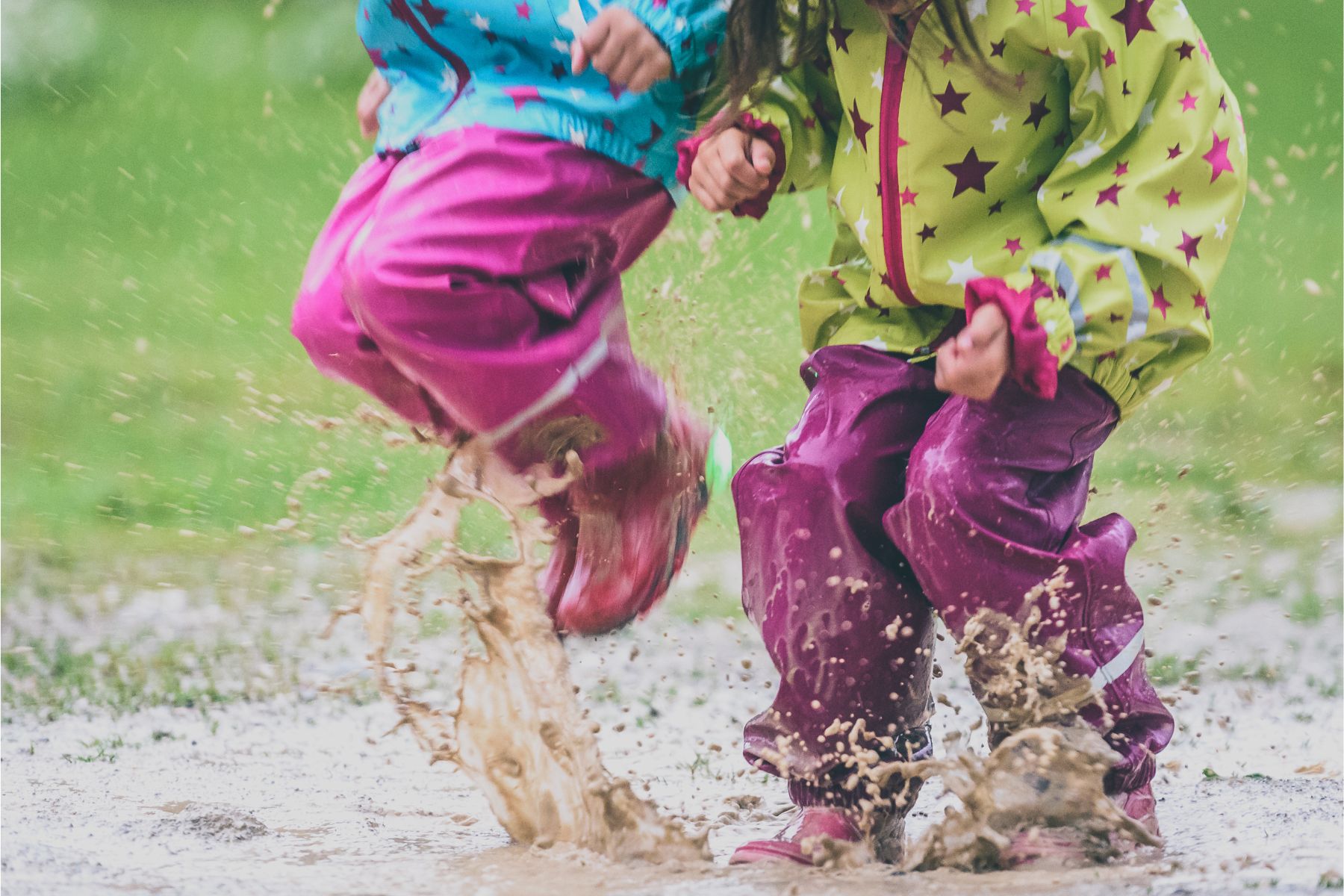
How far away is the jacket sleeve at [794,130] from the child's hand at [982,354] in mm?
363

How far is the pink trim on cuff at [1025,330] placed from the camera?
151 centimetres

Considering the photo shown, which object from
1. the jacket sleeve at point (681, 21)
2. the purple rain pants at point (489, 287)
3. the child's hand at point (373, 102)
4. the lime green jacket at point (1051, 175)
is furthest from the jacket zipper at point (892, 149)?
the child's hand at point (373, 102)

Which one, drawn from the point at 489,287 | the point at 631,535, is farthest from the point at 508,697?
the point at 489,287

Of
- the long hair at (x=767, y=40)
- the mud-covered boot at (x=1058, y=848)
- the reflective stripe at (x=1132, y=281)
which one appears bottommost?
the mud-covered boot at (x=1058, y=848)

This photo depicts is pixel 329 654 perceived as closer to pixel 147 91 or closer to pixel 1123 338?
pixel 1123 338

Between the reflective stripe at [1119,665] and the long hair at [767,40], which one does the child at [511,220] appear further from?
the reflective stripe at [1119,665]

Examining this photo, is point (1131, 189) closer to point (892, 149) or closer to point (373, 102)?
point (892, 149)

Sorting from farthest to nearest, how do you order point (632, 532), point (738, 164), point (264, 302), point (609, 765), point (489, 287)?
point (264, 302), point (609, 765), point (632, 532), point (489, 287), point (738, 164)

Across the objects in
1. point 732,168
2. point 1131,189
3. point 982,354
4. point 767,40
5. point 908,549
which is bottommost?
point 908,549

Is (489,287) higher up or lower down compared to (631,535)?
higher up

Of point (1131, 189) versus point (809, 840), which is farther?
point (809, 840)

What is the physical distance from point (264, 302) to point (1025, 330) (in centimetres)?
414

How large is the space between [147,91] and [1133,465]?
13.4 ft

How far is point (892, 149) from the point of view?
1.70 m
